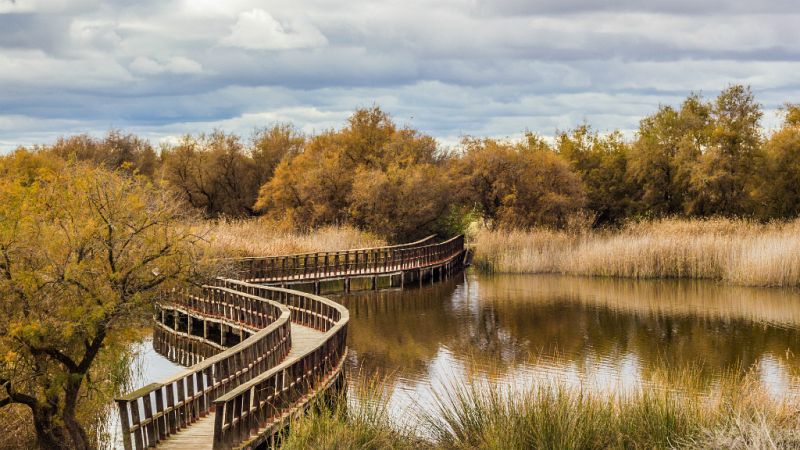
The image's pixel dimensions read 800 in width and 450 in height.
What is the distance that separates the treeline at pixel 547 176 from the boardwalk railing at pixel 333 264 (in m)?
7.47

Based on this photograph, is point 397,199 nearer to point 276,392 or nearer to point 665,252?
point 665,252

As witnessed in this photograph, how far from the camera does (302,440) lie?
1276cm

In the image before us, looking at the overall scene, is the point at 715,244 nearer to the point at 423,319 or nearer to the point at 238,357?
the point at 423,319

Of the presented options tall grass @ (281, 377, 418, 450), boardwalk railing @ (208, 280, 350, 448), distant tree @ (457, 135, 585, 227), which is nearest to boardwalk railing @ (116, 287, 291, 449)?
boardwalk railing @ (208, 280, 350, 448)

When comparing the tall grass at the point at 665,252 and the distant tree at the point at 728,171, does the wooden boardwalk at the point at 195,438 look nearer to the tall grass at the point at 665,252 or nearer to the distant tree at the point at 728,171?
the tall grass at the point at 665,252

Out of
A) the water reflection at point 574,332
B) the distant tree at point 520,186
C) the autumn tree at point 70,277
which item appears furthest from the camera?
the distant tree at point 520,186

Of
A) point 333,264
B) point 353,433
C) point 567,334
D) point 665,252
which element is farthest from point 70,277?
point 665,252

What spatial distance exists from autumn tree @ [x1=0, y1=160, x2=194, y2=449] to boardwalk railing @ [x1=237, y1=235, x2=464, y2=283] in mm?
20670

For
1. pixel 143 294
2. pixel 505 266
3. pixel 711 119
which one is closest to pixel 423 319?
pixel 505 266

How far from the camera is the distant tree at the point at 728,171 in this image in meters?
54.1

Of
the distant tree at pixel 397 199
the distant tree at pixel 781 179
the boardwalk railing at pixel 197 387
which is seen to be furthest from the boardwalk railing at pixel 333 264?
the distant tree at pixel 781 179

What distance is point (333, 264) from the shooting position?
42.0 metres

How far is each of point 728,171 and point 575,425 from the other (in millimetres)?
44881

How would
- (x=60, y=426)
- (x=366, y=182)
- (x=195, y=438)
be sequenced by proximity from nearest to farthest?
1. (x=195, y=438)
2. (x=60, y=426)
3. (x=366, y=182)
